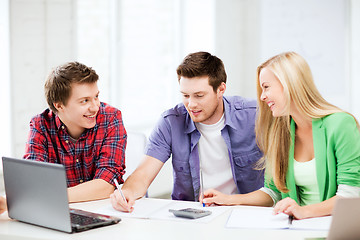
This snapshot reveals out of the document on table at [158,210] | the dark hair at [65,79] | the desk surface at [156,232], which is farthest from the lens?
the dark hair at [65,79]

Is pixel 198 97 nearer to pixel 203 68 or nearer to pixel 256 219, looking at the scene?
pixel 203 68

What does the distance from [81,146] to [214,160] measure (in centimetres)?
63

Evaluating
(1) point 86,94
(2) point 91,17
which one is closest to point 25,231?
(1) point 86,94

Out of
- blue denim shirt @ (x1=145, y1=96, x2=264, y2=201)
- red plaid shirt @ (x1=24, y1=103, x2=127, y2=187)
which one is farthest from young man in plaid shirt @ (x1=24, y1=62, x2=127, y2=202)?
blue denim shirt @ (x1=145, y1=96, x2=264, y2=201)

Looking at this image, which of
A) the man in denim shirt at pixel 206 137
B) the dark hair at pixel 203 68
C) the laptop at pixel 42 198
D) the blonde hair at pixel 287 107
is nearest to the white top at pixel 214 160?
the man in denim shirt at pixel 206 137

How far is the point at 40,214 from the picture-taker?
5.60 feet

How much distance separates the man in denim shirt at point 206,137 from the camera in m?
2.37

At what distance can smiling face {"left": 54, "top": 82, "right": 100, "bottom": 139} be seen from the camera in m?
2.22

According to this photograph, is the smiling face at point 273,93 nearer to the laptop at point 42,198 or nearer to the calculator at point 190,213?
the calculator at point 190,213

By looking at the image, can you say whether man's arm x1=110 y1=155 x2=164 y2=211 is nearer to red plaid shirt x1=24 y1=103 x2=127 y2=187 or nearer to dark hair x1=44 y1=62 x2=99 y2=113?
Result: red plaid shirt x1=24 y1=103 x2=127 y2=187

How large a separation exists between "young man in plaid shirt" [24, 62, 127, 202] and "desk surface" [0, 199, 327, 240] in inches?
18.3

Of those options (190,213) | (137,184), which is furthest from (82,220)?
(137,184)

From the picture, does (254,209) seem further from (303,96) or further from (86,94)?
(86,94)

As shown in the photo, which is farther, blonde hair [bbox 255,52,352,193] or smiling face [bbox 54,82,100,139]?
smiling face [bbox 54,82,100,139]
